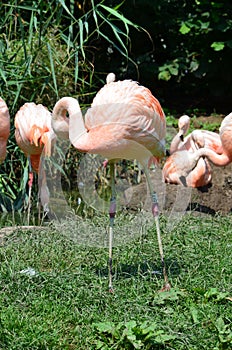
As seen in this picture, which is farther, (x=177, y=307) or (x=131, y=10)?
(x=131, y=10)

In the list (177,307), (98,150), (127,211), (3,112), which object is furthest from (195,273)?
(127,211)

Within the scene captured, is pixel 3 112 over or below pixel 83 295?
over

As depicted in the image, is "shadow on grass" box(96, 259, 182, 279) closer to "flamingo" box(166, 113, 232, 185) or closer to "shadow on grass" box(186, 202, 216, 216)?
"shadow on grass" box(186, 202, 216, 216)

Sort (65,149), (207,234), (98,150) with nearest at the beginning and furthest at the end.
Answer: (98,150) → (207,234) → (65,149)

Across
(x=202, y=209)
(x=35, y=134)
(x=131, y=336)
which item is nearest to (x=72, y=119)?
(x=131, y=336)

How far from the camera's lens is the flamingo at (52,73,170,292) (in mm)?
3936

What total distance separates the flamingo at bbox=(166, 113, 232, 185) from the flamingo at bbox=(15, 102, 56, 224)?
4.04ft

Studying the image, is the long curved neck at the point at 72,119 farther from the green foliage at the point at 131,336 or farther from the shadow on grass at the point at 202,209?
the shadow on grass at the point at 202,209

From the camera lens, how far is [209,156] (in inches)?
257

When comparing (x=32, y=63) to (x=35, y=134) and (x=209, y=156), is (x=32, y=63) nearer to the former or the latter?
(x=35, y=134)

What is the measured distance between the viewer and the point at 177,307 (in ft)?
12.1

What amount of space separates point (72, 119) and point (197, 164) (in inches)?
105

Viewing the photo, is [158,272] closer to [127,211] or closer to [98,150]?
[98,150]

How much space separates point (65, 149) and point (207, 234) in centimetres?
242
